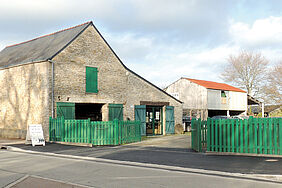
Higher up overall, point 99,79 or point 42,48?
point 42,48

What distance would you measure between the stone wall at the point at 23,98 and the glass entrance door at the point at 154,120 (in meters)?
9.20

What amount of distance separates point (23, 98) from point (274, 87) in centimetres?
3980

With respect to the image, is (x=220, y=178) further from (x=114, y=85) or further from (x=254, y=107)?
(x=254, y=107)

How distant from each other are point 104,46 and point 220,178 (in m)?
16.6

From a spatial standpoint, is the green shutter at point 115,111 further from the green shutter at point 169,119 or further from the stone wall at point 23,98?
the stone wall at point 23,98

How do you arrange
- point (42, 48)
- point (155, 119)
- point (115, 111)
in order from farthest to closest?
point (155, 119)
point (115, 111)
point (42, 48)

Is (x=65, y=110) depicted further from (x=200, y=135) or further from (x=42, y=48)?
(x=200, y=135)

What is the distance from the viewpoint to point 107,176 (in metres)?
8.12

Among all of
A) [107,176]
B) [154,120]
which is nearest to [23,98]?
[154,120]

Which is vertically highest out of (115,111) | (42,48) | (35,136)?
(42,48)

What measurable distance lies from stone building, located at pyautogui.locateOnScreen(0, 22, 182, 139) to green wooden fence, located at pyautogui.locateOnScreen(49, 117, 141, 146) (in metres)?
1.42

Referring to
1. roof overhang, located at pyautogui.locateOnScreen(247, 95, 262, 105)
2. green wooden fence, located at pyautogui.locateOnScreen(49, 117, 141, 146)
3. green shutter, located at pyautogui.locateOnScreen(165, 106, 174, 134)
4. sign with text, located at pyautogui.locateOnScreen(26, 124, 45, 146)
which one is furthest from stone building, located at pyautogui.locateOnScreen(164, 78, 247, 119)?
sign with text, located at pyautogui.locateOnScreen(26, 124, 45, 146)

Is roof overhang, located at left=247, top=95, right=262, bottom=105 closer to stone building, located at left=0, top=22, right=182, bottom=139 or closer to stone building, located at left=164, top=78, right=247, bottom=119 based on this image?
stone building, located at left=164, top=78, right=247, bottom=119

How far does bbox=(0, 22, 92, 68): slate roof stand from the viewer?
20.2m
